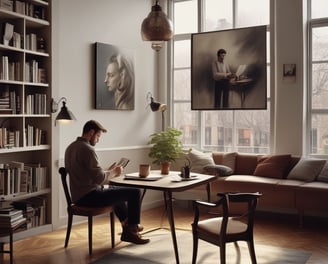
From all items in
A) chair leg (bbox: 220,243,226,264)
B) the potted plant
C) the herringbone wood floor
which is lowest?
the herringbone wood floor

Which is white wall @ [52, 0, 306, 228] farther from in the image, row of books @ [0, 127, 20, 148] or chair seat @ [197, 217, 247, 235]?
chair seat @ [197, 217, 247, 235]

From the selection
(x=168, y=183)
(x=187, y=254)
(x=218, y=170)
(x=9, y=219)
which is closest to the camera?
(x=9, y=219)

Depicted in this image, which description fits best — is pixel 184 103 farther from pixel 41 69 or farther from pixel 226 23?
pixel 41 69

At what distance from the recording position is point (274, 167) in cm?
609

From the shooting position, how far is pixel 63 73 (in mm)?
5637

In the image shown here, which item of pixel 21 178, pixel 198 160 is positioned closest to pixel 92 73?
pixel 21 178

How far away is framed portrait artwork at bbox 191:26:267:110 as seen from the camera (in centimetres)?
660

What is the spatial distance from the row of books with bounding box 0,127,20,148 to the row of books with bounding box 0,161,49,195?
0.23m

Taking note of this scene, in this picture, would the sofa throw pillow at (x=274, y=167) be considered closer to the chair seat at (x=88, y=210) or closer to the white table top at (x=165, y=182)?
the white table top at (x=165, y=182)

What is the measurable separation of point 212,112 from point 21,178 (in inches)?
133

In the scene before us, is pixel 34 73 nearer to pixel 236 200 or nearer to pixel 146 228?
pixel 146 228

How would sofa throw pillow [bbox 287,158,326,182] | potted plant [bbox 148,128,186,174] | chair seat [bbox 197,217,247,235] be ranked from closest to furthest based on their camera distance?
chair seat [bbox 197,217,247,235] → sofa throw pillow [bbox 287,158,326,182] → potted plant [bbox 148,128,186,174]

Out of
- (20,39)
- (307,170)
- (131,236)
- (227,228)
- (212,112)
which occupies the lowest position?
(131,236)

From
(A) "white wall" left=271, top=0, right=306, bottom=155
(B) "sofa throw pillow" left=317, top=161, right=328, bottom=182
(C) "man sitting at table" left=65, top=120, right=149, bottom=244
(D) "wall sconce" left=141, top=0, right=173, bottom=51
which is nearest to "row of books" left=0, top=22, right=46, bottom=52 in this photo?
(C) "man sitting at table" left=65, top=120, right=149, bottom=244
